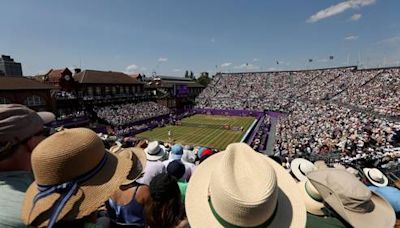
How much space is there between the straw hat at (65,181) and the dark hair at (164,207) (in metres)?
0.47

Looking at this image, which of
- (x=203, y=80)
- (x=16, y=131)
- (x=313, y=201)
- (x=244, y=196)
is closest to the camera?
(x=244, y=196)

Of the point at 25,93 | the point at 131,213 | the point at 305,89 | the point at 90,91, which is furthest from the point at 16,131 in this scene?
the point at 305,89

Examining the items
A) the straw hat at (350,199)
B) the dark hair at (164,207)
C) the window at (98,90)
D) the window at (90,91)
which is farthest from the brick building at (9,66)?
the straw hat at (350,199)

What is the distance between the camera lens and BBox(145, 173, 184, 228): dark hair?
225 cm

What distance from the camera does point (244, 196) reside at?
1.66 meters

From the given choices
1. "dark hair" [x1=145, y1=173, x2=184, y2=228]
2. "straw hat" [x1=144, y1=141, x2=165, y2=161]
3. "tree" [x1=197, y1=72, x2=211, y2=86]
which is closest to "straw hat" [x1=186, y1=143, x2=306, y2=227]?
"dark hair" [x1=145, y1=173, x2=184, y2=228]

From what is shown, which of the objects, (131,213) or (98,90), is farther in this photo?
(98,90)

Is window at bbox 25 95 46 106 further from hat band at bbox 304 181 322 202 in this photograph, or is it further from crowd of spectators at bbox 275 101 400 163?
hat band at bbox 304 181 322 202

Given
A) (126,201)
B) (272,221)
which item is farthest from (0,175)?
(272,221)

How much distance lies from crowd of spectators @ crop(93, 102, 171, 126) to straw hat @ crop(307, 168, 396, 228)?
34.1 meters

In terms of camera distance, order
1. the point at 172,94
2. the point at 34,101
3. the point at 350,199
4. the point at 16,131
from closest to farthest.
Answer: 1. the point at 16,131
2. the point at 350,199
3. the point at 34,101
4. the point at 172,94

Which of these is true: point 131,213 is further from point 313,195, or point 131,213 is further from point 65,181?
point 313,195

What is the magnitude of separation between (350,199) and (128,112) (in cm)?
4139

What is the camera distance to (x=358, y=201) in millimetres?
2475
